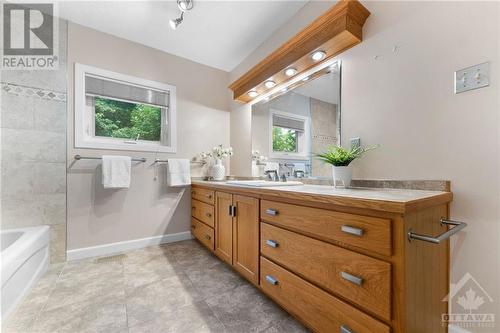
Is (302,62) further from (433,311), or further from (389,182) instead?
(433,311)

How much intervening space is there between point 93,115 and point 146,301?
1933 millimetres

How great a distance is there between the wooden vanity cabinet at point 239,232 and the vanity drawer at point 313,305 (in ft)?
0.46

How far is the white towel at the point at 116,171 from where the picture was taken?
6.58ft

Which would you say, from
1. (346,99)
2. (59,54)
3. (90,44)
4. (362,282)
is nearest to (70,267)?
(59,54)

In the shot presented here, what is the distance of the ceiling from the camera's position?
184 centimetres

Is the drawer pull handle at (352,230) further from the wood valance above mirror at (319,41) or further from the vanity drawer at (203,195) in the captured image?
the vanity drawer at (203,195)

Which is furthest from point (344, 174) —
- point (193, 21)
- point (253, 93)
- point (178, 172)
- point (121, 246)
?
point (121, 246)

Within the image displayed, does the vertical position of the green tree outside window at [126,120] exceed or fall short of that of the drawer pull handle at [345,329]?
it exceeds it

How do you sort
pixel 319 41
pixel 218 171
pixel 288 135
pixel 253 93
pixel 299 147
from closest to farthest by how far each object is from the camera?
pixel 319 41 < pixel 299 147 < pixel 288 135 < pixel 253 93 < pixel 218 171

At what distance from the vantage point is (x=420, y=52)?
1131 millimetres

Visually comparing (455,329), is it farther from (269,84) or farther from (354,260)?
(269,84)

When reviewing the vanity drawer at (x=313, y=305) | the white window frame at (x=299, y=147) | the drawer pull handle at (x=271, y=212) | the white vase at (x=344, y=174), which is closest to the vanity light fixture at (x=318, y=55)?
the white window frame at (x=299, y=147)

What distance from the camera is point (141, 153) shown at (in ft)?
7.70

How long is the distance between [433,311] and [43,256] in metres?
2.70
